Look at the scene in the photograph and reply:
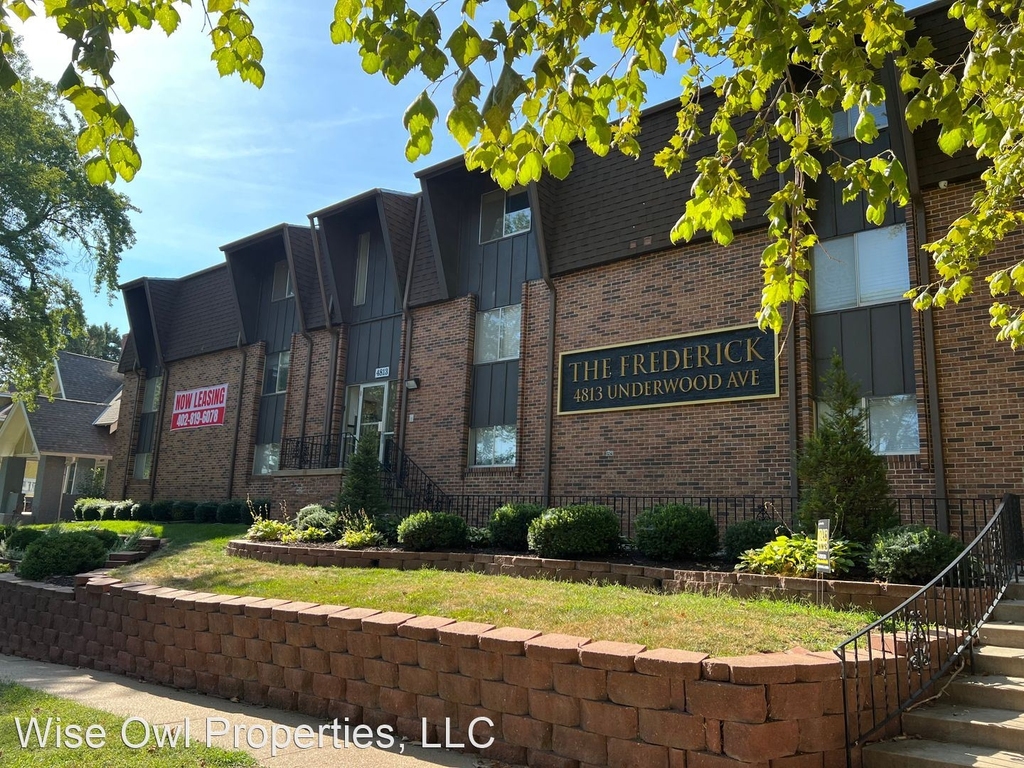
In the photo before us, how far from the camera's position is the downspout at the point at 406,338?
18.1 metres

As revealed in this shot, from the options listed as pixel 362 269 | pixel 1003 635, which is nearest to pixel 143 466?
pixel 362 269

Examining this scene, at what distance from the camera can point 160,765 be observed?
4742mm

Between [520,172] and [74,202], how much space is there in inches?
1004

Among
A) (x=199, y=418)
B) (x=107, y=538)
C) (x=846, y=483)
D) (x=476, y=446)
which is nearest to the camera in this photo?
(x=846, y=483)

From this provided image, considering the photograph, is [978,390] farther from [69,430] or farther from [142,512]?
[69,430]

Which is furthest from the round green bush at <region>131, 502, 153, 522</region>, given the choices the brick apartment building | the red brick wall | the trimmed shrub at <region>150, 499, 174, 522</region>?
the red brick wall

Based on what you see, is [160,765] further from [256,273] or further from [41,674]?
[256,273]

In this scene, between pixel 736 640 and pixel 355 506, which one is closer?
pixel 736 640

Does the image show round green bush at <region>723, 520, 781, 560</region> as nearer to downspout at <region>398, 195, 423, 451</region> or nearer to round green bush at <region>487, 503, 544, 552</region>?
round green bush at <region>487, 503, 544, 552</region>

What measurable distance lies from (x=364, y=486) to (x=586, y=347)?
17.5ft

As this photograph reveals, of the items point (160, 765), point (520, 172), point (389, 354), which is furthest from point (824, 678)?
point (389, 354)

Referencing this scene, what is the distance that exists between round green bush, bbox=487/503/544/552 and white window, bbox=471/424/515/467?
14.1 feet

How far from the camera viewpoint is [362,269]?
20797 millimetres

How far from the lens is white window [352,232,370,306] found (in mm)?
20516
